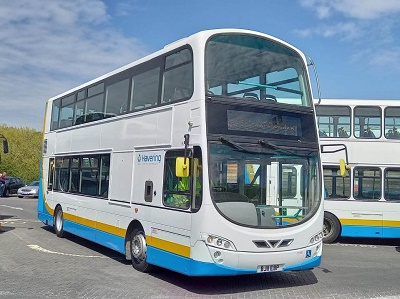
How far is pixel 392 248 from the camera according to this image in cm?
1332

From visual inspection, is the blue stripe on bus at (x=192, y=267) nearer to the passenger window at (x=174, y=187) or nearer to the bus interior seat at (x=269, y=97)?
the passenger window at (x=174, y=187)

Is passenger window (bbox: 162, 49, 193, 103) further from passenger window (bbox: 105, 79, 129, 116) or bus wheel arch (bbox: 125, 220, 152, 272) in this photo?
bus wheel arch (bbox: 125, 220, 152, 272)

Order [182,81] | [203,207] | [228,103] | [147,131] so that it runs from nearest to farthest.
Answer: [203,207] < [228,103] < [182,81] < [147,131]

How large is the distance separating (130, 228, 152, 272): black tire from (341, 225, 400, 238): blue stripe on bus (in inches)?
265

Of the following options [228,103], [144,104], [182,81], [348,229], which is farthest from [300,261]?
[348,229]

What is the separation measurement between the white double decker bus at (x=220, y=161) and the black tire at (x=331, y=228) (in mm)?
5552

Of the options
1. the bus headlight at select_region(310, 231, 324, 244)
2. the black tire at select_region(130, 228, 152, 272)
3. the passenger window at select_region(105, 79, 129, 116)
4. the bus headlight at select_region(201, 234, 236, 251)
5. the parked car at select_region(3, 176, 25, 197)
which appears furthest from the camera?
the parked car at select_region(3, 176, 25, 197)

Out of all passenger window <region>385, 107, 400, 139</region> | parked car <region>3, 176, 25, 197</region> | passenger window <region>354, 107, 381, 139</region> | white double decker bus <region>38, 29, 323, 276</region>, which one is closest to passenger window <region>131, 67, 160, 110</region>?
white double decker bus <region>38, 29, 323, 276</region>

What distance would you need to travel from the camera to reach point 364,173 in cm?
1355

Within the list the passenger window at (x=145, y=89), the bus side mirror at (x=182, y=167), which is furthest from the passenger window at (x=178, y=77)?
the bus side mirror at (x=182, y=167)

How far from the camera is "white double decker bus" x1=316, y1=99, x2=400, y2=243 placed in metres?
13.2

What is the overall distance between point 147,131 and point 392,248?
27.1ft

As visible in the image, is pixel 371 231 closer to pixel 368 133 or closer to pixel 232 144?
pixel 368 133

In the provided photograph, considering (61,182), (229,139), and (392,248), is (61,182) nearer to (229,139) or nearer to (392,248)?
(229,139)
